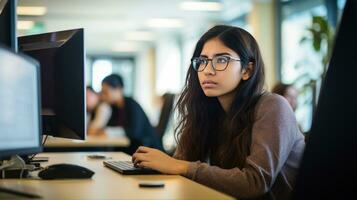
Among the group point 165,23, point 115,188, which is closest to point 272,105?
point 115,188

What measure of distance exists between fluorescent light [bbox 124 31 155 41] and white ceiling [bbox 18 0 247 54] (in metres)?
0.02

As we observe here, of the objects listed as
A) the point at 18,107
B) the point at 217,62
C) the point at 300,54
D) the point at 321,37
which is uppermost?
the point at 321,37

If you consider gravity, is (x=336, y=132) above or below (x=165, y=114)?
above

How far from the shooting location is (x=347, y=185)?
971 millimetres

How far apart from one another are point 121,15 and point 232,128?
779cm

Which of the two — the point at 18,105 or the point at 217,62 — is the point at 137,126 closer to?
the point at 217,62

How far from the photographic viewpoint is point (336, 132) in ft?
3.12

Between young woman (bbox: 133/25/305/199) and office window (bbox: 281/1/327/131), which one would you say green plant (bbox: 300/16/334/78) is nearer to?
office window (bbox: 281/1/327/131)

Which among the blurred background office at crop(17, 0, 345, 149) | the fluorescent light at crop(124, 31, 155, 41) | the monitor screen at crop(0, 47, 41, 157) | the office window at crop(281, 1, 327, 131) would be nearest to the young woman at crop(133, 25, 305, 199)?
the monitor screen at crop(0, 47, 41, 157)

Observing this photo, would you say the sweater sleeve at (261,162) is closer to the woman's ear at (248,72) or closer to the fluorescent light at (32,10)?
the woman's ear at (248,72)

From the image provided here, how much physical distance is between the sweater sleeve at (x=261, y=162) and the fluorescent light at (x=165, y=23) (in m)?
8.18

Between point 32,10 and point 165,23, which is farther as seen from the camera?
point 165,23

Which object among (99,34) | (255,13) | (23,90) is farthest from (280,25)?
(23,90)

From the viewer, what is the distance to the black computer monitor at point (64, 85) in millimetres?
1835
